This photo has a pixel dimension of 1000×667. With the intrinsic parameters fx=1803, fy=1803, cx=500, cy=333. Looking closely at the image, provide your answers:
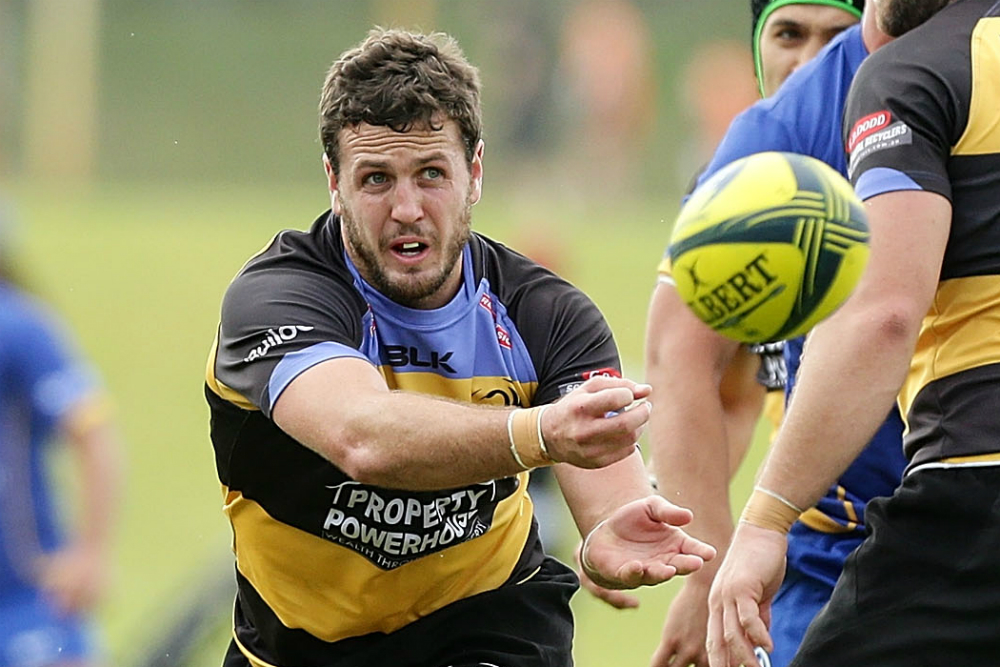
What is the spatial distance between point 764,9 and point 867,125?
207 centimetres

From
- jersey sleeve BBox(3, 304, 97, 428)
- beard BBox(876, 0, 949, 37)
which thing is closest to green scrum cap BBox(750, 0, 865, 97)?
beard BBox(876, 0, 949, 37)

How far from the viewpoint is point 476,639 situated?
189 inches

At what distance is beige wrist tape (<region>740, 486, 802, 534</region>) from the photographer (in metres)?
4.26

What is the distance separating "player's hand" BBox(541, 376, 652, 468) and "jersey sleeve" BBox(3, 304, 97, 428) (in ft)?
13.8

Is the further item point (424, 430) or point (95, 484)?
point (95, 484)

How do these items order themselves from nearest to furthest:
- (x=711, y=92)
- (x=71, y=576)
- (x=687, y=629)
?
1. (x=687, y=629)
2. (x=71, y=576)
3. (x=711, y=92)

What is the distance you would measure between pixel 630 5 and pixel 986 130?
26449 millimetres

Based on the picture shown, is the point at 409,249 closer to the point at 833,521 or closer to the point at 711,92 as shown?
the point at 833,521

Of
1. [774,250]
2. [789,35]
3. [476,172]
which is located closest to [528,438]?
[774,250]

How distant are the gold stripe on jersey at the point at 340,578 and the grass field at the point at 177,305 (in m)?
3.99

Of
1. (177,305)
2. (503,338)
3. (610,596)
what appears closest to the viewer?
(503,338)

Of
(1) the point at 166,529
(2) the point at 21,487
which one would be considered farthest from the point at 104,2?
(2) the point at 21,487

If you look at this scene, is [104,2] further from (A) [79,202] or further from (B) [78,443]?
(B) [78,443]

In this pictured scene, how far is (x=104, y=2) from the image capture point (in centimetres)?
3089
